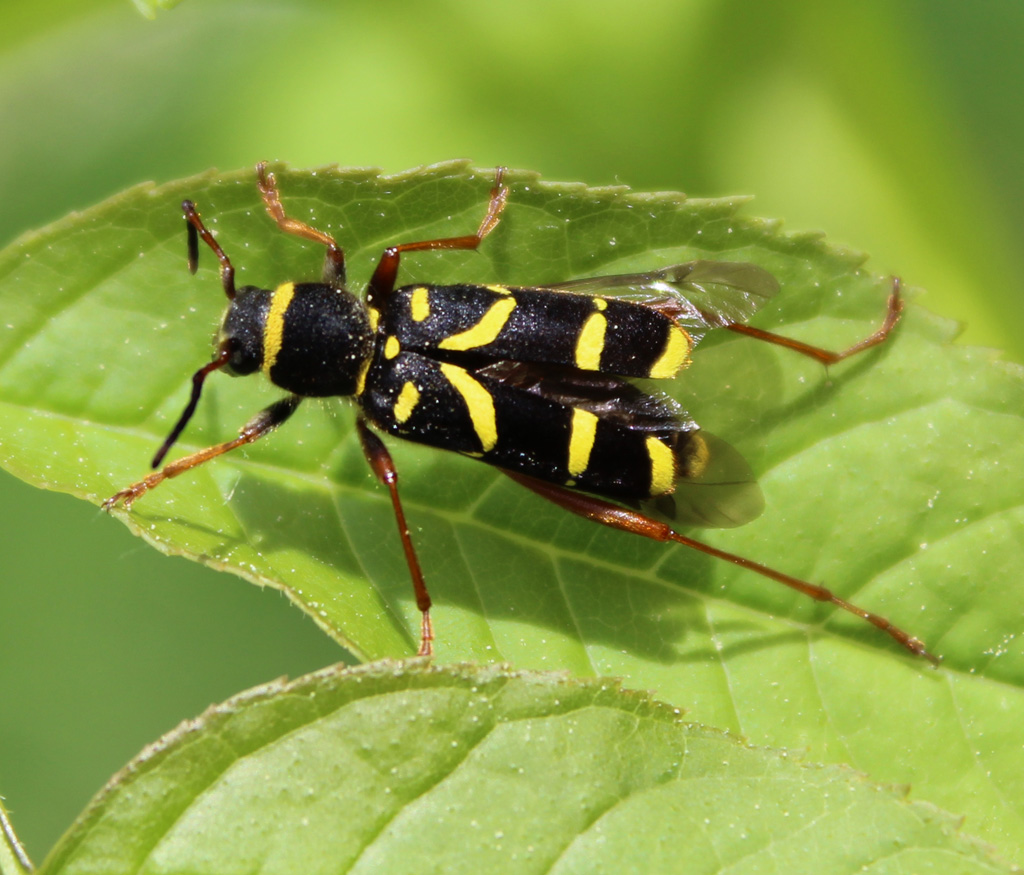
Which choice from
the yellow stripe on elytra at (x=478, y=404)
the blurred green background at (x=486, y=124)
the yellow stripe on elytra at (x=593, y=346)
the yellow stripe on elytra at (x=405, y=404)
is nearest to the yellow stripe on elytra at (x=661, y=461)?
the yellow stripe on elytra at (x=593, y=346)

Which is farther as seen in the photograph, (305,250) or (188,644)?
(188,644)

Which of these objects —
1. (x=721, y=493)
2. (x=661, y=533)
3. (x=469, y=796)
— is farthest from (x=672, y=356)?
(x=469, y=796)

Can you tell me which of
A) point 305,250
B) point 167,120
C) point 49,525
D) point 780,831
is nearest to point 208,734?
point 780,831

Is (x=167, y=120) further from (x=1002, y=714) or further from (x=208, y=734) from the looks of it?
(x=1002, y=714)

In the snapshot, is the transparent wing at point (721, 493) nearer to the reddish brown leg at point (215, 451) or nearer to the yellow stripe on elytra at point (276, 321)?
the reddish brown leg at point (215, 451)

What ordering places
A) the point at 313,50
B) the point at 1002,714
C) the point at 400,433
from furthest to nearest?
the point at 313,50 < the point at 400,433 < the point at 1002,714

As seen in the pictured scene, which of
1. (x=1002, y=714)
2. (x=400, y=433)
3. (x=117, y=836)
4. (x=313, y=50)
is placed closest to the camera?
(x=117, y=836)

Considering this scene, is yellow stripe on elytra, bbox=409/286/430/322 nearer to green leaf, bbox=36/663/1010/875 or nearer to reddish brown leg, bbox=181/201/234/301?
reddish brown leg, bbox=181/201/234/301
